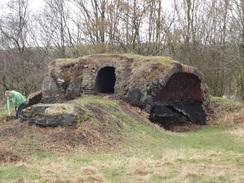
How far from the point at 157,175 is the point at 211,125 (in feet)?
41.7

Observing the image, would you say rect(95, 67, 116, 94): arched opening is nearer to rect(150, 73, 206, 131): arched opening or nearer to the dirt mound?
rect(150, 73, 206, 131): arched opening

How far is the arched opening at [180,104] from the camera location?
55.8 feet

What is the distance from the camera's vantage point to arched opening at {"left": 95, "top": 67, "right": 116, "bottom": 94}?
63.6 feet

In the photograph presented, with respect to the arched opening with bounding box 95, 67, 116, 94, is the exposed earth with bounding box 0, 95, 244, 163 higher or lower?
lower

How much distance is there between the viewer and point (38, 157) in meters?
7.75

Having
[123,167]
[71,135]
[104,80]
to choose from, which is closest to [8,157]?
[123,167]

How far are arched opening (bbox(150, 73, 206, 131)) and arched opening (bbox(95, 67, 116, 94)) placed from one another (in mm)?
4206

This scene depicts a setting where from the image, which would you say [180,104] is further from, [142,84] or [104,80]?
[104,80]

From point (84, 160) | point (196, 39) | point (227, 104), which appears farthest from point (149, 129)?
Answer: point (196, 39)

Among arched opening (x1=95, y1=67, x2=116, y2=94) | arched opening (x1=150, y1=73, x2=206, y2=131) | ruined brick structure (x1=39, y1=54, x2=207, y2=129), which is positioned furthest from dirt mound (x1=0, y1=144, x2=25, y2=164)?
arched opening (x1=95, y1=67, x2=116, y2=94)

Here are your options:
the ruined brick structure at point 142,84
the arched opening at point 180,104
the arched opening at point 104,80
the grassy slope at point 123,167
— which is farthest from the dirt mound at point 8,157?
the arched opening at point 104,80

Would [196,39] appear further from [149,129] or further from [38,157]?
[38,157]

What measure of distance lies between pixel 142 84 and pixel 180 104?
3.27 metres

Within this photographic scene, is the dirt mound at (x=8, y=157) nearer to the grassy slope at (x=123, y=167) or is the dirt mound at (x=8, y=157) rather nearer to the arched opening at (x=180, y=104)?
the grassy slope at (x=123, y=167)
